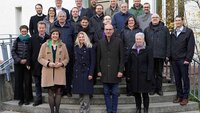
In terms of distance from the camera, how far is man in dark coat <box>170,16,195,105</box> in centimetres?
877

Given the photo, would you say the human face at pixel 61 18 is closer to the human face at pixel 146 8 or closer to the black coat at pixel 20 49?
the black coat at pixel 20 49

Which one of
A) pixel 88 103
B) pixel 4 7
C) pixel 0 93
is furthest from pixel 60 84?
pixel 4 7

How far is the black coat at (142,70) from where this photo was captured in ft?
26.7

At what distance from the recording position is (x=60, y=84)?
27.0 ft

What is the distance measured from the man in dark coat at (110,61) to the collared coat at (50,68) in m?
0.74

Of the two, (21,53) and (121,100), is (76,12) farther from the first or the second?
(121,100)

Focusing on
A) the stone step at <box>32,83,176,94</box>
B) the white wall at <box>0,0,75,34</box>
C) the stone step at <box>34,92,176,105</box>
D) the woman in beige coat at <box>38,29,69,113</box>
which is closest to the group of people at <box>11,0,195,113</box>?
the woman in beige coat at <box>38,29,69,113</box>

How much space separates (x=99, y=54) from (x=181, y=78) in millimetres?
2079

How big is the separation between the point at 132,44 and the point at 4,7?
35.5ft

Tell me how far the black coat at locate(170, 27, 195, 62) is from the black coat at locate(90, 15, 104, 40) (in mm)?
1651

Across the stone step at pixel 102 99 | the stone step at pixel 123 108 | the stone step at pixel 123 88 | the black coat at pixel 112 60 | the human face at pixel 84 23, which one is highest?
the human face at pixel 84 23

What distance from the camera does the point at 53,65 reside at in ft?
26.8

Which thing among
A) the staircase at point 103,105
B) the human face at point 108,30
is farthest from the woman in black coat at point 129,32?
the human face at point 108,30

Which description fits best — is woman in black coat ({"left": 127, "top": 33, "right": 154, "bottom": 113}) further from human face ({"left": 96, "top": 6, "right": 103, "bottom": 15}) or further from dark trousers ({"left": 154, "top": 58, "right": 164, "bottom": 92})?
human face ({"left": 96, "top": 6, "right": 103, "bottom": 15})
